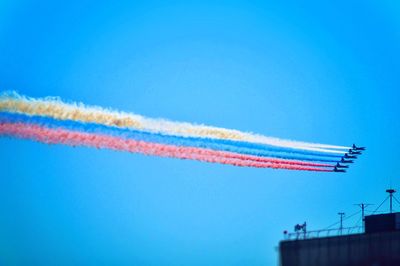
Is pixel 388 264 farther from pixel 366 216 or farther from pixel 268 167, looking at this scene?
pixel 366 216

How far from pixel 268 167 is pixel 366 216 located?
23.3 meters

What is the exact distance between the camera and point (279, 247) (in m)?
84.3

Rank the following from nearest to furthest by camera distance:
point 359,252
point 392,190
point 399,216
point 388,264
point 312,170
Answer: point 388,264 → point 359,252 → point 312,170 → point 399,216 → point 392,190

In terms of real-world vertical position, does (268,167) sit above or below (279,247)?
above

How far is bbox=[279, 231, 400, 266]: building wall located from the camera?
3310 inches

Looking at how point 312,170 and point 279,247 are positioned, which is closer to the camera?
point 279,247

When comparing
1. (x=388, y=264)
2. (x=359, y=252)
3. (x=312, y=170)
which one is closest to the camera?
(x=388, y=264)

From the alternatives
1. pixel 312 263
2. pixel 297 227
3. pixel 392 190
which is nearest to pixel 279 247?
pixel 312 263

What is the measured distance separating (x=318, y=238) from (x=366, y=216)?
983 inches

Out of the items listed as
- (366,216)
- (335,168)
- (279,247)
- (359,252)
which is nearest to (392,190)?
(366,216)

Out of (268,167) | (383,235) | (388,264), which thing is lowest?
(388,264)

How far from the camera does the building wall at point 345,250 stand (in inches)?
3310

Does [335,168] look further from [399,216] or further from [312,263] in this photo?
[312,263]

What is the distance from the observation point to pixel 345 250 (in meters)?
88.5
